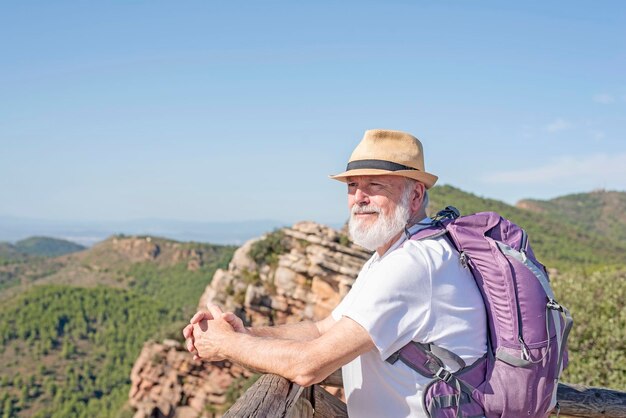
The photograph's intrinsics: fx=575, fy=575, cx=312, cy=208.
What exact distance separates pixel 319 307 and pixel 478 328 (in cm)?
1537

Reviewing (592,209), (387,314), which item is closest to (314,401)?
(387,314)

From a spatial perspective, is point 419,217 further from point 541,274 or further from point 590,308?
point 590,308

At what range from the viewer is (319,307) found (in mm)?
17641

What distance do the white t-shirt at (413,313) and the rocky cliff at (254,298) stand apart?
572 inches

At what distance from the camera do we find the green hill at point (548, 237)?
40750mm

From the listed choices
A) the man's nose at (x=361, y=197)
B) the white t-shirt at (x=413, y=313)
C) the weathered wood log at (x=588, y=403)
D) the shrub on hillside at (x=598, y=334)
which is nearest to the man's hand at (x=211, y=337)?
the white t-shirt at (x=413, y=313)

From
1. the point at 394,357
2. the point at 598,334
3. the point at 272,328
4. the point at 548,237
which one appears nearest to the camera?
the point at 394,357

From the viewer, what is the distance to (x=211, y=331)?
2.88 metres

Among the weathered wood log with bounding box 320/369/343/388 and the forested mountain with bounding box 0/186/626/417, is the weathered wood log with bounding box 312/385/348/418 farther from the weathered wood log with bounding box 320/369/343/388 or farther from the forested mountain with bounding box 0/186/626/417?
the forested mountain with bounding box 0/186/626/417

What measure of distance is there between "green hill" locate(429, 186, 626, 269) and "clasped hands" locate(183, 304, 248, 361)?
33014 millimetres

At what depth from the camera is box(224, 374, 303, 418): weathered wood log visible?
2.34 m

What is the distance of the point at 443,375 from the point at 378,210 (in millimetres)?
857

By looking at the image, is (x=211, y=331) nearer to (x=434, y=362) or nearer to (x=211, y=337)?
(x=211, y=337)

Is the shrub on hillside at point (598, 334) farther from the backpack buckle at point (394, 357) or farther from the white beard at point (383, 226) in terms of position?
the backpack buckle at point (394, 357)
